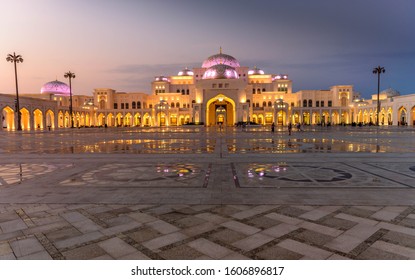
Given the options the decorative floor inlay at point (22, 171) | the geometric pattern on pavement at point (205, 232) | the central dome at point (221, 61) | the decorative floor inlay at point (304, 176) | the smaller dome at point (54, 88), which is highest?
the central dome at point (221, 61)

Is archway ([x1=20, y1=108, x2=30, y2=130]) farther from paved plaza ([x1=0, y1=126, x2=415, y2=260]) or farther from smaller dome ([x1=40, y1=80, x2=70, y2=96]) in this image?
paved plaza ([x1=0, y1=126, x2=415, y2=260])

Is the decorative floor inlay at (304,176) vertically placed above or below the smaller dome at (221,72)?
below

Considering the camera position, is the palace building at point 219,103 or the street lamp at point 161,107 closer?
the palace building at point 219,103

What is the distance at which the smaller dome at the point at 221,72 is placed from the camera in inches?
2832

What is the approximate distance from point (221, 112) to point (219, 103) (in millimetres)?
4447

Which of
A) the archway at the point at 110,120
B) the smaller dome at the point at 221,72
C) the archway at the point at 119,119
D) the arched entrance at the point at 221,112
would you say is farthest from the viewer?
the archway at the point at 110,120

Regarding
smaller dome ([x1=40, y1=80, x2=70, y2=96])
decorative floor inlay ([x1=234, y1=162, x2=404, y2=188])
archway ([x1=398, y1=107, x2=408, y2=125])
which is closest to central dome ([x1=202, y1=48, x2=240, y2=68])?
archway ([x1=398, y1=107, x2=408, y2=125])

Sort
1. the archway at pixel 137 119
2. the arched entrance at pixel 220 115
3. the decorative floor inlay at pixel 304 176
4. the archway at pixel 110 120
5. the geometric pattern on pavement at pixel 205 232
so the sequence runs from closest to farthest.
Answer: the geometric pattern on pavement at pixel 205 232, the decorative floor inlay at pixel 304 176, the arched entrance at pixel 220 115, the archway at pixel 137 119, the archway at pixel 110 120

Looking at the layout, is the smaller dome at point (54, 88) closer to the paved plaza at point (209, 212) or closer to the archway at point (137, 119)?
the archway at point (137, 119)

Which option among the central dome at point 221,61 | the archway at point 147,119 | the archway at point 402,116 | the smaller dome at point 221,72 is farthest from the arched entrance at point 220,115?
the archway at point 402,116

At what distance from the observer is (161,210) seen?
5.54 m

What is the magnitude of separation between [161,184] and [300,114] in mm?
72979
